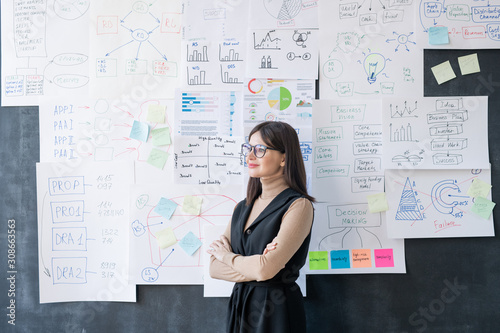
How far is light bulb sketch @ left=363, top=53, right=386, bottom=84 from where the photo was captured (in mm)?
2318

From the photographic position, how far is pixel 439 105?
7.55 ft

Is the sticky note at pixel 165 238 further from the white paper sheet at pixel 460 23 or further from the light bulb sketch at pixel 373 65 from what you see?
the white paper sheet at pixel 460 23

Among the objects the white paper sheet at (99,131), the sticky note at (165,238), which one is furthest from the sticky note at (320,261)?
the white paper sheet at (99,131)

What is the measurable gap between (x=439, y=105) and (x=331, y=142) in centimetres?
61

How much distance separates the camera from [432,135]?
90.4 inches

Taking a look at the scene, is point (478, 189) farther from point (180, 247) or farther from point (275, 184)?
point (180, 247)

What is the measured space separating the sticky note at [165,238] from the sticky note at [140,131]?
0.51 m

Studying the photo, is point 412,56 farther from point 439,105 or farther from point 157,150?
point 157,150

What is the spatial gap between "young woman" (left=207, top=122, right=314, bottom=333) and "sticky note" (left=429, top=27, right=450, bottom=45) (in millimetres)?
999

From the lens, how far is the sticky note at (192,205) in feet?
7.67

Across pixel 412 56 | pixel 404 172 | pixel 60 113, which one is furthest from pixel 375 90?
pixel 60 113

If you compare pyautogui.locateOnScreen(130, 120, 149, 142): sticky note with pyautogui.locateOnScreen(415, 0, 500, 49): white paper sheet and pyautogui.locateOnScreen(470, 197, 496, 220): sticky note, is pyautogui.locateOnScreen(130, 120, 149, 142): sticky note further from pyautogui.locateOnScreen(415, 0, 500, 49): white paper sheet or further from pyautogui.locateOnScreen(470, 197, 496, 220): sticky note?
pyautogui.locateOnScreen(470, 197, 496, 220): sticky note

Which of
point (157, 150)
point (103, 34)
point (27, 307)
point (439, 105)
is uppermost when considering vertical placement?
point (103, 34)

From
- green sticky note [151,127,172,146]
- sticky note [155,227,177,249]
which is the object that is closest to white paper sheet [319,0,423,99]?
green sticky note [151,127,172,146]
